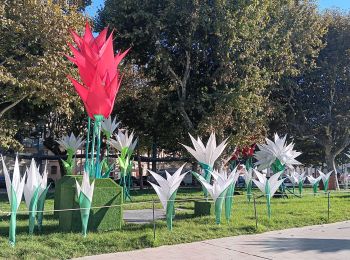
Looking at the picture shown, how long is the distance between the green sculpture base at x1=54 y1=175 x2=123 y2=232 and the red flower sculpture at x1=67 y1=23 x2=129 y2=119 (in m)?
2.02

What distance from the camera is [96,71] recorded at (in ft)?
37.4

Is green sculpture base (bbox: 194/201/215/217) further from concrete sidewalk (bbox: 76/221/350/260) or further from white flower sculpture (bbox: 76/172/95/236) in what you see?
white flower sculpture (bbox: 76/172/95/236)

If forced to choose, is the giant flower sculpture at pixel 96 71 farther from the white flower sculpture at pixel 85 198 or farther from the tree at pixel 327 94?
the tree at pixel 327 94

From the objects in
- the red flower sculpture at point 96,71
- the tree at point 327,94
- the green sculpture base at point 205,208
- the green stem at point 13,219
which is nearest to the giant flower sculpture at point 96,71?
the red flower sculpture at point 96,71

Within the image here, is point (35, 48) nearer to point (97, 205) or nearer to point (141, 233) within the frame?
point (97, 205)

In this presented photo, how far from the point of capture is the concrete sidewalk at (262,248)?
8.87 metres

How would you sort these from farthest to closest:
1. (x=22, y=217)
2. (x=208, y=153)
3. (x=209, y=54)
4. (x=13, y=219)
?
(x=209, y=54)
(x=208, y=153)
(x=22, y=217)
(x=13, y=219)

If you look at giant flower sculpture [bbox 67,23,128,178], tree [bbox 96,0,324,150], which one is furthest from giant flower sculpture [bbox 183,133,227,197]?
tree [bbox 96,0,324,150]

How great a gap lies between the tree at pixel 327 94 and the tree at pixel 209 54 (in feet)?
17.9

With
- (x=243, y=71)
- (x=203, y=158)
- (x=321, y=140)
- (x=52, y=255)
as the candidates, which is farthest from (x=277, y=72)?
(x=52, y=255)

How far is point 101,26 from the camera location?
2692cm

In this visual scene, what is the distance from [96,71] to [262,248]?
225 inches

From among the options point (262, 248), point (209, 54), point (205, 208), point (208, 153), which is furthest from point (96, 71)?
point (209, 54)

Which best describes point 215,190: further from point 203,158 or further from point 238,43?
point 238,43
